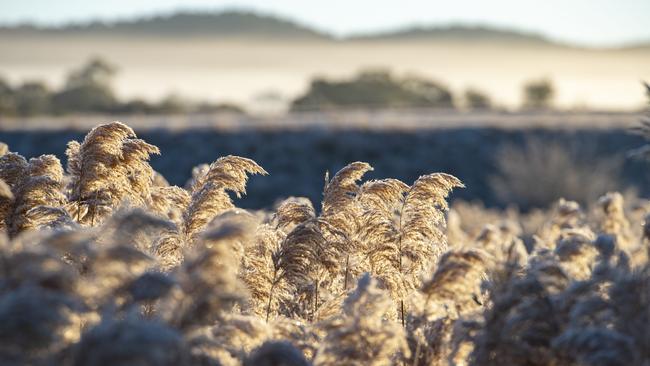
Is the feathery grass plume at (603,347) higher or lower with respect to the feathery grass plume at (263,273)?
lower

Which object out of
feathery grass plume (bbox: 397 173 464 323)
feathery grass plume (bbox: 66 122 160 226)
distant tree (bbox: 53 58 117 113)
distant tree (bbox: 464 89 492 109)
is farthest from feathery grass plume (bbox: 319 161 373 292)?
distant tree (bbox: 464 89 492 109)

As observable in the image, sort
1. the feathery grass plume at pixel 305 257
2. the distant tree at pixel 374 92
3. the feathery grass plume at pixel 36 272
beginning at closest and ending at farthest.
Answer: the feathery grass plume at pixel 36 272, the feathery grass plume at pixel 305 257, the distant tree at pixel 374 92

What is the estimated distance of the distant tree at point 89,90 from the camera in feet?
282

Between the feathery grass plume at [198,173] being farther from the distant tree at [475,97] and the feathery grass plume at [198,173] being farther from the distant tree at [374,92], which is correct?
the distant tree at [475,97]

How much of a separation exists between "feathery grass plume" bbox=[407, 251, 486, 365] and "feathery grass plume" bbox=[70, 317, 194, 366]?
195cm

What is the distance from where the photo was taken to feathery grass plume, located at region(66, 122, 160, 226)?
8.47m

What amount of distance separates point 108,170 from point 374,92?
84.8 meters

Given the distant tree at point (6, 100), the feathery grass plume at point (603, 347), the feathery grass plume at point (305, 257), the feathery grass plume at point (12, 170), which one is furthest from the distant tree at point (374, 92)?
the feathery grass plume at point (603, 347)

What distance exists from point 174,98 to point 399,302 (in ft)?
272

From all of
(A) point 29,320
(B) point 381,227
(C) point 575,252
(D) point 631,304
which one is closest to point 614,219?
(C) point 575,252

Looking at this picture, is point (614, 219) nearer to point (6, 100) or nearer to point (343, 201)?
point (343, 201)

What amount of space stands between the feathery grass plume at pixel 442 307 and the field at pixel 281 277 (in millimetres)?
14

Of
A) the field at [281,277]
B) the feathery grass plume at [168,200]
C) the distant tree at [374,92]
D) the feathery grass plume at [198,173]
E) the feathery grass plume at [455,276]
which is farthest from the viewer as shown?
the distant tree at [374,92]

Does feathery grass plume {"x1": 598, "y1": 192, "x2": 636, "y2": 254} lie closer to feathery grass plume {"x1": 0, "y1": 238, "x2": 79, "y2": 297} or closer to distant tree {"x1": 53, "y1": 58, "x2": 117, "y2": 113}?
feathery grass plume {"x1": 0, "y1": 238, "x2": 79, "y2": 297}
